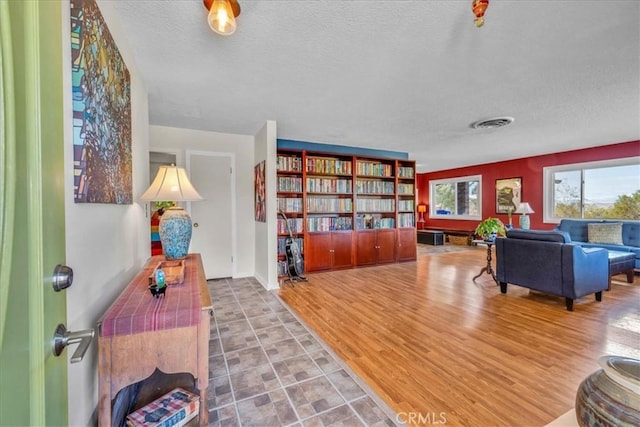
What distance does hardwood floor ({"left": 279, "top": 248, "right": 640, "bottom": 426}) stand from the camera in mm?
1503

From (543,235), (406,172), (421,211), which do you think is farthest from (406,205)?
(421,211)

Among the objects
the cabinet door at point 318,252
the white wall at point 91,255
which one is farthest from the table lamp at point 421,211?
the white wall at point 91,255

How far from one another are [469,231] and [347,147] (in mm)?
4815

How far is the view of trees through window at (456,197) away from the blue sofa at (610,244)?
2659 mm

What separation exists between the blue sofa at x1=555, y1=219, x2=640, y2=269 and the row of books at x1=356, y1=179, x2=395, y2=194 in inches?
118

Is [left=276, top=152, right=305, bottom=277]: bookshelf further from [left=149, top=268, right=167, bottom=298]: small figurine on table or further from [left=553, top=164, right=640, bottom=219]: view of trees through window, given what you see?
[left=553, top=164, right=640, bottom=219]: view of trees through window

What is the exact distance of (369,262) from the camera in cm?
496

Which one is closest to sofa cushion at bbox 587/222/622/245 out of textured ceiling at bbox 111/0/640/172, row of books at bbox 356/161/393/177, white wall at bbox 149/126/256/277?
textured ceiling at bbox 111/0/640/172

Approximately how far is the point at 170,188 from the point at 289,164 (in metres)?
2.55

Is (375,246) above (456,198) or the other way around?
the other way around

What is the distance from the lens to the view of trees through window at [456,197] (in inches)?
300

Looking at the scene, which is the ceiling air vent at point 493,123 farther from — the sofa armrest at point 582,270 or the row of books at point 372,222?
the row of books at point 372,222

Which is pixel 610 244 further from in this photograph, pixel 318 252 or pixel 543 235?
pixel 318 252

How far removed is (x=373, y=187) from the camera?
516 centimetres
